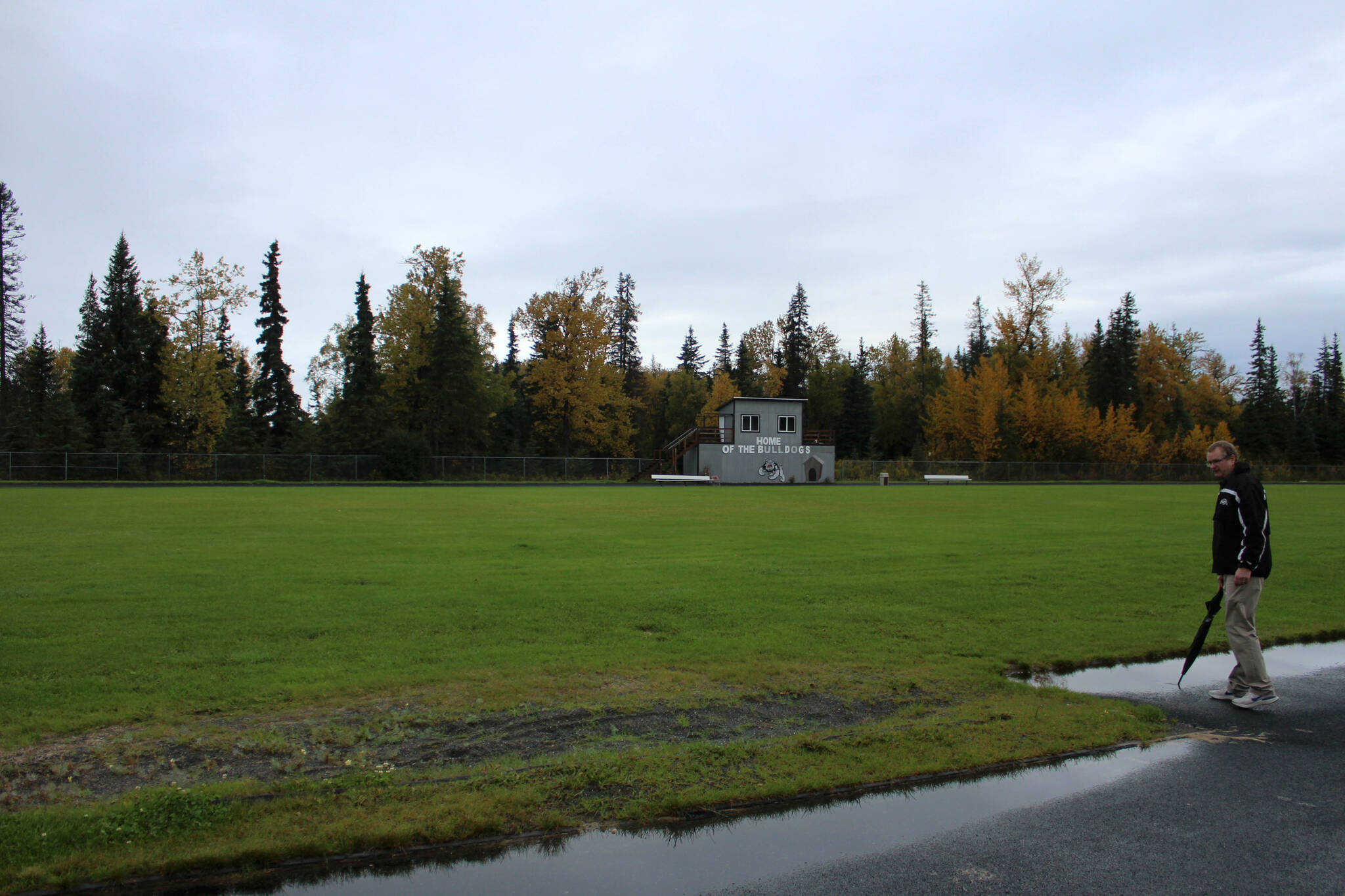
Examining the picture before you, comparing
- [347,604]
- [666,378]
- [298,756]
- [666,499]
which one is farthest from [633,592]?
[666,378]

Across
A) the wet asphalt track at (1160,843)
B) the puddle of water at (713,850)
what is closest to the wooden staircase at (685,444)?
the wet asphalt track at (1160,843)

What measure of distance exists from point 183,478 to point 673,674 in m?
49.9

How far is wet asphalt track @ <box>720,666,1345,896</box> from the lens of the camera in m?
3.92

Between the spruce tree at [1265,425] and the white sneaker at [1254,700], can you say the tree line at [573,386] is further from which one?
the white sneaker at [1254,700]

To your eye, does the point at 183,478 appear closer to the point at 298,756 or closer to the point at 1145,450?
the point at 298,756

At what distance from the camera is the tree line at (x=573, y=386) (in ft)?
191

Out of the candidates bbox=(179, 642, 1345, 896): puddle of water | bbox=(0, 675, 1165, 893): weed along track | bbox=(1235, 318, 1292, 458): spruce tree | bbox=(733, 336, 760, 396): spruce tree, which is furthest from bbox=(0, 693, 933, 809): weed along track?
bbox=(1235, 318, 1292, 458): spruce tree

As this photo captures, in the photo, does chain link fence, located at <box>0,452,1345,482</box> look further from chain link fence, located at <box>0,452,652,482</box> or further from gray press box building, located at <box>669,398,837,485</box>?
gray press box building, located at <box>669,398,837,485</box>

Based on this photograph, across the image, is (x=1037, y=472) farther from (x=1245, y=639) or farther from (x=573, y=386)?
(x=1245, y=639)

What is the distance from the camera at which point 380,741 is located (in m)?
5.73

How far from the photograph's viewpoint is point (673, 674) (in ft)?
24.7

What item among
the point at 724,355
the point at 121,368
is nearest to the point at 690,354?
the point at 724,355

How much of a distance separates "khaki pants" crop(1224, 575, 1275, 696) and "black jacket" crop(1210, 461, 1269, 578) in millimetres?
160

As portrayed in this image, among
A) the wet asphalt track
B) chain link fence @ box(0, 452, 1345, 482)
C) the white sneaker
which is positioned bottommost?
the white sneaker
